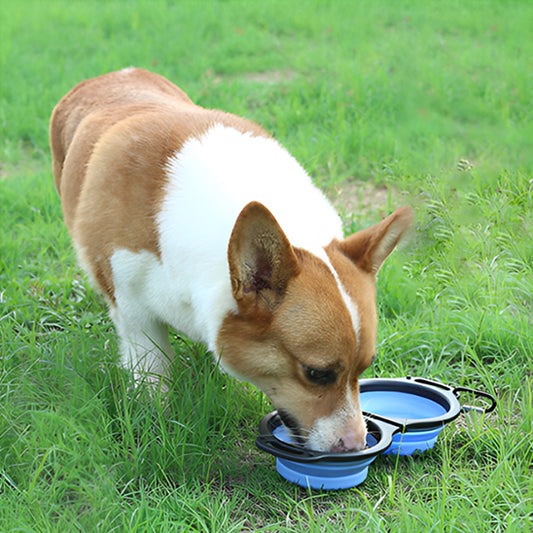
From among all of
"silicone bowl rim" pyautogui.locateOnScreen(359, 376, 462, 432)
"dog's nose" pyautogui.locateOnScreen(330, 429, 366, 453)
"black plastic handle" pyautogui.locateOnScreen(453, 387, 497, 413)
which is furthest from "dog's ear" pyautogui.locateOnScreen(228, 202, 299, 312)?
"black plastic handle" pyautogui.locateOnScreen(453, 387, 497, 413)

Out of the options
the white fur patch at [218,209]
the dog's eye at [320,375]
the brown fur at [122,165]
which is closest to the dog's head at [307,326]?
the dog's eye at [320,375]

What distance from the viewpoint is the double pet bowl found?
2.77 metres


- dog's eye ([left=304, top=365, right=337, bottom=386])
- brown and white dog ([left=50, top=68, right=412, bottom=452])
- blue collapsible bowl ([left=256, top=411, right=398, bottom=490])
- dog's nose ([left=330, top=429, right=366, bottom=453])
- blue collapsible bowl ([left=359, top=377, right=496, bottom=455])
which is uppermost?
brown and white dog ([left=50, top=68, right=412, bottom=452])

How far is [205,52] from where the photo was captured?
9023 mm

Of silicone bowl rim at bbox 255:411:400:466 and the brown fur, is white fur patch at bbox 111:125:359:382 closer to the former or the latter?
the brown fur

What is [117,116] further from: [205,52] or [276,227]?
[205,52]

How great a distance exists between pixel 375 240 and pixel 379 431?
2.70 ft

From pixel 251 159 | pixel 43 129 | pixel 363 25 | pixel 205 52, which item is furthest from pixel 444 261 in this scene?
pixel 363 25

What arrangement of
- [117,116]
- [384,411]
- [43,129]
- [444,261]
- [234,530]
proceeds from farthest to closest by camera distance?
[43,129], [444,261], [117,116], [384,411], [234,530]

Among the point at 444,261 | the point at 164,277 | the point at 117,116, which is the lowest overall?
the point at 444,261

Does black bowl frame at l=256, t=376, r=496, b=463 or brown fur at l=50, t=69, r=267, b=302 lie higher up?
brown fur at l=50, t=69, r=267, b=302

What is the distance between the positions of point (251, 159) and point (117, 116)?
0.95 m

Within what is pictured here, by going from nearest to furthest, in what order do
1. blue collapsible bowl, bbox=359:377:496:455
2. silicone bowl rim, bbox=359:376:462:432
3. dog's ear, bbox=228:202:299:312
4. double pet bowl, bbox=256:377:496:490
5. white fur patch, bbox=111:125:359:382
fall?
1. dog's ear, bbox=228:202:299:312
2. double pet bowl, bbox=256:377:496:490
3. white fur patch, bbox=111:125:359:382
4. silicone bowl rim, bbox=359:376:462:432
5. blue collapsible bowl, bbox=359:377:496:455

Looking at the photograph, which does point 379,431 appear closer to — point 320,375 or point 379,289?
point 320,375
